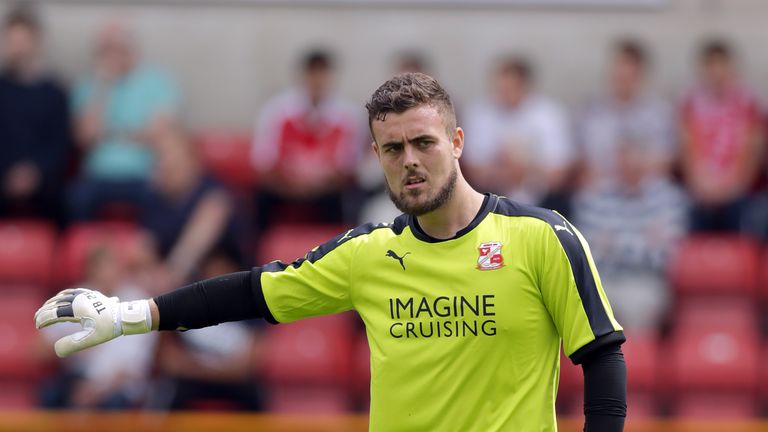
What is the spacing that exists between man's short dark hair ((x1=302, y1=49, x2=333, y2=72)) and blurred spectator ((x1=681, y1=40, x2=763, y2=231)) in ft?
9.43

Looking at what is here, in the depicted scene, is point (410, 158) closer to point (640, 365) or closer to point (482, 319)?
point (482, 319)

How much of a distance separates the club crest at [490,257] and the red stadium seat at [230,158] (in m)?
6.81

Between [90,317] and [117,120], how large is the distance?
6.57 metres

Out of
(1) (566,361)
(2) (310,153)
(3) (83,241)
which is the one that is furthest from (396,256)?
(3) (83,241)

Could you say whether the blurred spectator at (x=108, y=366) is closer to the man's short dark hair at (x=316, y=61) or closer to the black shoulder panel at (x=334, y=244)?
Result: the man's short dark hair at (x=316, y=61)

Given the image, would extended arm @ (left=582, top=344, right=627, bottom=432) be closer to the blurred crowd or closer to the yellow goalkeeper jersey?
the yellow goalkeeper jersey

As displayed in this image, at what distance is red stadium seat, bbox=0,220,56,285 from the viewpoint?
Answer: 1058 centimetres

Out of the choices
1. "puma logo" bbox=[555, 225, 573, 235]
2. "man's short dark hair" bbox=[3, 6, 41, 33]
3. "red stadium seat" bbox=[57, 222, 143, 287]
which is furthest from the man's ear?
"man's short dark hair" bbox=[3, 6, 41, 33]

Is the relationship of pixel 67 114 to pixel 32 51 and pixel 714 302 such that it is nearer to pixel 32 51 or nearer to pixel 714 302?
pixel 32 51

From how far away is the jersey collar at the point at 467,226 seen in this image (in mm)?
4559

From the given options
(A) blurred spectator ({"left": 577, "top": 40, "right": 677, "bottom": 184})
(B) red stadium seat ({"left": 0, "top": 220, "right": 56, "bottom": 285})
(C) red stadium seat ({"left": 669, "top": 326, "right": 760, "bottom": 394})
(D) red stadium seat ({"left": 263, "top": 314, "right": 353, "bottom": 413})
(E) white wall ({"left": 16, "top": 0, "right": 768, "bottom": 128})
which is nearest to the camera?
(C) red stadium seat ({"left": 669, "top": 326, "right": 760, "bottom": 394})

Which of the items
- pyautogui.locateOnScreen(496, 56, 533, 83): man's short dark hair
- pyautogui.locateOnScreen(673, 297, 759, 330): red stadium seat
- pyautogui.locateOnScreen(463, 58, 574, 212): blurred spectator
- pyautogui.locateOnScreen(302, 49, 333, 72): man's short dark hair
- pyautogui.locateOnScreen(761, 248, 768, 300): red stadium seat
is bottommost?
pyautogui.locateOnScreen(673, 297, 759, 330): red stadium seat

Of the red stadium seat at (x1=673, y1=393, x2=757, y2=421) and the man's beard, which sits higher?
the man's beard

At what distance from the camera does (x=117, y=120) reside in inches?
432
